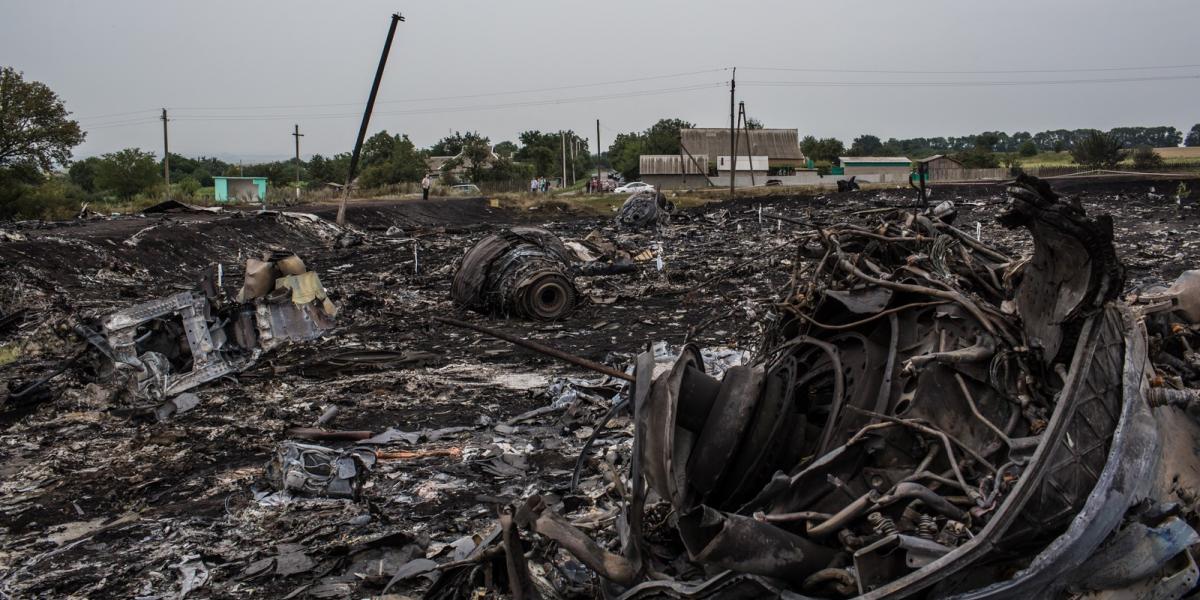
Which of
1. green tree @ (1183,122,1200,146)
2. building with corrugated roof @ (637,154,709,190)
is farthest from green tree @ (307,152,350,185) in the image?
green tree @ (1183,122,1200,146)

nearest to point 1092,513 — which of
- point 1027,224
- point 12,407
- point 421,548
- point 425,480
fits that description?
point 1027,224

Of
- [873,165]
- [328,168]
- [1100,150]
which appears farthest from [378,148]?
[1100,150]

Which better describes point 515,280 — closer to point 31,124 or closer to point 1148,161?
point 31,124

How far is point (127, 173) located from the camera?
4306 cm

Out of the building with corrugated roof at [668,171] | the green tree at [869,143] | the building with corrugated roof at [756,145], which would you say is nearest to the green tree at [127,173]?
the building with corrugated roof at [668,171]

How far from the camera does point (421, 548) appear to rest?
181 inches

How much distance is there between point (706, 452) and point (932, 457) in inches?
33.5

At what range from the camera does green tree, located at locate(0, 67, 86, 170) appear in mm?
28734

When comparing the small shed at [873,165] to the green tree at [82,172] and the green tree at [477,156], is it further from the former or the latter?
the green tree at [82,172]

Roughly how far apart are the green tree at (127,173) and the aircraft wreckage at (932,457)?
46.4m

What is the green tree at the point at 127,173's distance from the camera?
42719mm

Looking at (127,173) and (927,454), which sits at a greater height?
(127,173)

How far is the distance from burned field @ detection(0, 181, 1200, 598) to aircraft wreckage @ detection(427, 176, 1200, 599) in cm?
1

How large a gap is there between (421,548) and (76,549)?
83.8 inches
